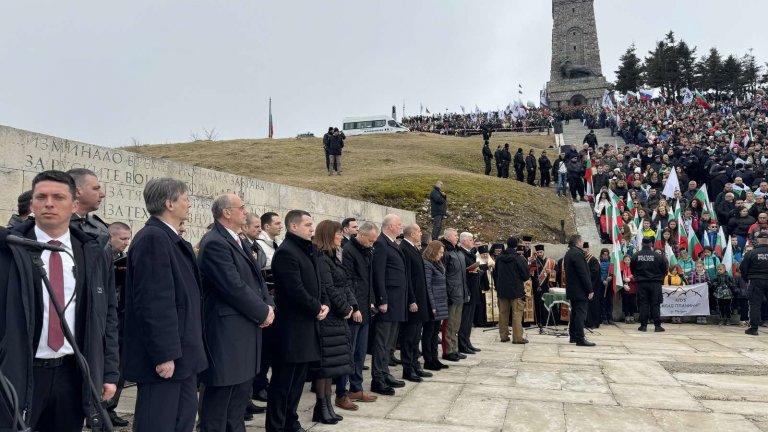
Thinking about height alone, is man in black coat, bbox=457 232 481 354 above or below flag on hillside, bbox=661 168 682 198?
below

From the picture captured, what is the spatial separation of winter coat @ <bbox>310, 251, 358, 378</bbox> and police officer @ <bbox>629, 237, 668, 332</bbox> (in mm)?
8656

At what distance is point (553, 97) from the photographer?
6756 centimetres

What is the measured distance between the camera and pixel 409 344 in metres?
6.91

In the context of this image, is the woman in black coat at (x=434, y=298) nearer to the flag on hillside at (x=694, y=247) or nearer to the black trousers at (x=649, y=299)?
the black trousers at (x=649, y=299)

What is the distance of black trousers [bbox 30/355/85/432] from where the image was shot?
8.61 feet

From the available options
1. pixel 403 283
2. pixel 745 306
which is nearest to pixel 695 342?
pixel 745 306

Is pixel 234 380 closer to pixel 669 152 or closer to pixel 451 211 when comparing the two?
pixel 451 211

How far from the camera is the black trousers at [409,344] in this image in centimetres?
684

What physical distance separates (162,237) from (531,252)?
10624mm

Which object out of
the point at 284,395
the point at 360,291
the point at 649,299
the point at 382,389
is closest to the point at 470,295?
the point at 382,389

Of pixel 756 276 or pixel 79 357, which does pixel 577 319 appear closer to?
pixel 756 276

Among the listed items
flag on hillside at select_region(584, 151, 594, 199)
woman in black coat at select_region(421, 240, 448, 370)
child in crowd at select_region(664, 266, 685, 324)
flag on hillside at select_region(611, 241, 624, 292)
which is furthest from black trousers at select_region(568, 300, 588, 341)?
flag on hillside at select_region(584, 151, 594, 199)

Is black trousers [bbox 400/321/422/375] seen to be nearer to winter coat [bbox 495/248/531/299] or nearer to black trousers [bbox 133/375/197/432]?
winter coat [bbox 495/248/531/299]

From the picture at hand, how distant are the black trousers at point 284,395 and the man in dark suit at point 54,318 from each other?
167 cm
